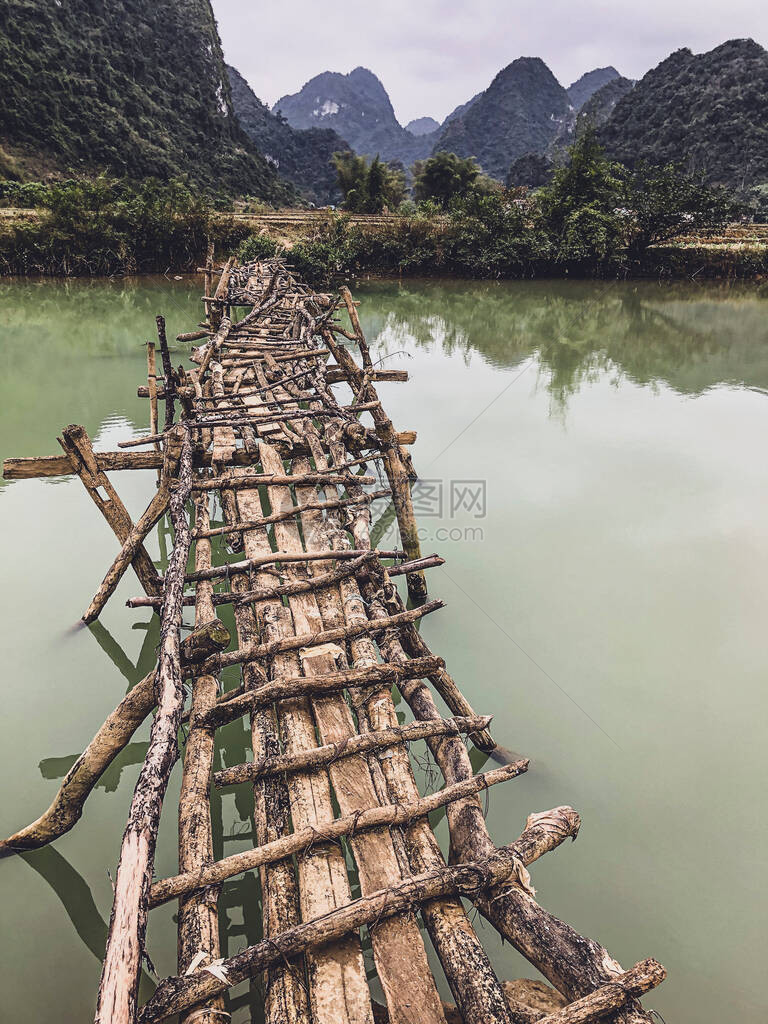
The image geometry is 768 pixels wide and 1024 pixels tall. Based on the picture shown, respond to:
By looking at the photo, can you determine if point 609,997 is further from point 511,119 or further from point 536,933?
point 511,119

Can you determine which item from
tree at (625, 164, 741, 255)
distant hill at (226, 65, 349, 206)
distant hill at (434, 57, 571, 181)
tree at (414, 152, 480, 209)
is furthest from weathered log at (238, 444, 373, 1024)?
distant hill at (434, 57, 571, 181)

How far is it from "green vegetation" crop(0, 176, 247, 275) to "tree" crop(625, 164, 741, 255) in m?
14.2

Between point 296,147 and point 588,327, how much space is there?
8278 centimetres

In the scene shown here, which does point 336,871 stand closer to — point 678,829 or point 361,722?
point 361,722

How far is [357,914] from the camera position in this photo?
5.02ft

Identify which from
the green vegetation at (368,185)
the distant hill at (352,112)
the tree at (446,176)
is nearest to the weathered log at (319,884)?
the green vegetation at (368,185)

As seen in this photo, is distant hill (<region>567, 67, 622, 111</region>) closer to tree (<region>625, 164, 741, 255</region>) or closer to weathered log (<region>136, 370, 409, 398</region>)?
tree (<region>625, 164, 741, 255</region>)

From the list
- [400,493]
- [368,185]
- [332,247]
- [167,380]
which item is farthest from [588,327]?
[368,185]

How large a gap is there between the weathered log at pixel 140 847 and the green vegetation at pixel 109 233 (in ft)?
60.6

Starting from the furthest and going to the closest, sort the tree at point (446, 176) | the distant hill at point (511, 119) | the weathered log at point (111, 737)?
the distant hill at point (511, 119), the tree at point (446, 176), the weathered log at point (111, 737)

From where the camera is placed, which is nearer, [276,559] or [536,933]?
[536,933]

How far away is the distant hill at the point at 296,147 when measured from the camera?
73.7 m

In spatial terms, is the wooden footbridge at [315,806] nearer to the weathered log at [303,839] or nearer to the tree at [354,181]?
the weathered log at [303,839]

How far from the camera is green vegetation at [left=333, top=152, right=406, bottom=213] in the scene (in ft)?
95.0
